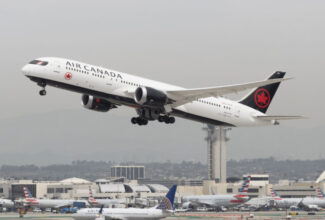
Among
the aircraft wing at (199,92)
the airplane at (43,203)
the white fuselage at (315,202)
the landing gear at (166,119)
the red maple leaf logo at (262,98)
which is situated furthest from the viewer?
the airplane at (43,203)

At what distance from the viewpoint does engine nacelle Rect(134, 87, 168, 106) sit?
7486cm

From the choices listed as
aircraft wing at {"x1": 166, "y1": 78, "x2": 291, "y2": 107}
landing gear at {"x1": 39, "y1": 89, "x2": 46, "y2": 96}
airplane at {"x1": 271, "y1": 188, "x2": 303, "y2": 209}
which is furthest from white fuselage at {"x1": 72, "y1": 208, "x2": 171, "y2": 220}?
airplane at {"x1": 271, "y1": 188, "x2": 303, "y2": 209}

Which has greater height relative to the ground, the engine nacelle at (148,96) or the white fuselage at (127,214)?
the engine nacelle at (148,96)

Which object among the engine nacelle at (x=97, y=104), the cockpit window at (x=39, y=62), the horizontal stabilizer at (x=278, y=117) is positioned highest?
the cockpit window at (x=39, y=62)

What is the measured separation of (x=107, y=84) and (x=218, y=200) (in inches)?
3447

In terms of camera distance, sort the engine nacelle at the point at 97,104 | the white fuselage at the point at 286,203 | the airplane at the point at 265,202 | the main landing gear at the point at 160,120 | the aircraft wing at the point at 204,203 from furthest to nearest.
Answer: the airplane at the point at 265,202 < the white fuselage at the point at 286,203 < the aircraft wing at the point at 204,203 < the main landing gear at the point at 160,120 < the engine nacelle at the point at 97,104

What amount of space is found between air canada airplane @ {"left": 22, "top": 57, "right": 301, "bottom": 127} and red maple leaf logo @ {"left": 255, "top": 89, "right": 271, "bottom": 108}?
0.62ft

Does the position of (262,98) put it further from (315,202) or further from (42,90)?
(315,202)

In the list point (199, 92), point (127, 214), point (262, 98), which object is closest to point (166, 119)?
point (199, 92)

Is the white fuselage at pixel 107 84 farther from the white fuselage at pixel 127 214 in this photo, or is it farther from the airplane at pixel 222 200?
the airplane at pixel 222 200

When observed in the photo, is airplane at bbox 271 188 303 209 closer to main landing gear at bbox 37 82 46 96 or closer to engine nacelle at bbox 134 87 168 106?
engine nacelle at bbox 134 87 168 106

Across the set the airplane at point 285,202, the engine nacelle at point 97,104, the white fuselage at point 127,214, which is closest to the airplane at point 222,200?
the airplane at point 285,202

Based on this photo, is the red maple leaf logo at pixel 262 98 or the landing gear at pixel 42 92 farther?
the red maple leaf logo at pixel 262 98

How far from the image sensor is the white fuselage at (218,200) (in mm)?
150875
